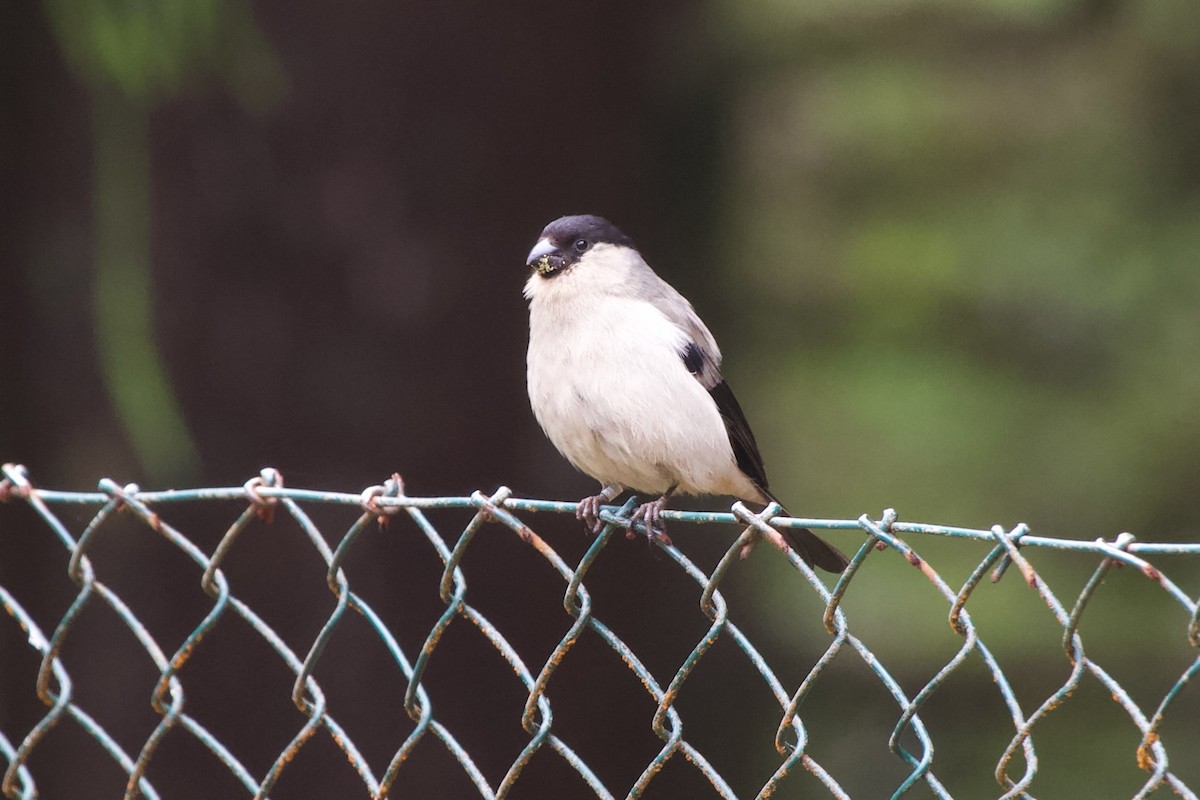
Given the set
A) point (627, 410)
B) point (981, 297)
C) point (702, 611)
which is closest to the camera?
point (702, 611)

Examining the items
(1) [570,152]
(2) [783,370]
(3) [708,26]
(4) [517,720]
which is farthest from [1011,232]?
(4) [517,720]

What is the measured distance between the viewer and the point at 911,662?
21.9ft

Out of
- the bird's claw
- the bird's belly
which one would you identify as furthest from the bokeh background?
the bird's claw

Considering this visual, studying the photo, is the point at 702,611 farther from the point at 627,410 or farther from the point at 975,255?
the point at 975,255

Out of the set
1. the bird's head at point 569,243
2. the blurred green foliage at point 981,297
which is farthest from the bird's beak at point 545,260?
the blurred green foliage at point 981,297

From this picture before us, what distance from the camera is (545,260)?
378cm

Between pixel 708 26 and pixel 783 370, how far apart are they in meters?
2.16

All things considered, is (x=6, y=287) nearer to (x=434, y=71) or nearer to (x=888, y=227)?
(x=434, y=71)

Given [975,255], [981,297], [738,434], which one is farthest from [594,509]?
[975,255]

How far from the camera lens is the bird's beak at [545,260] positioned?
378 cm

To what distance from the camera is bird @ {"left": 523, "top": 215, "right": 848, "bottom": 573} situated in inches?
132

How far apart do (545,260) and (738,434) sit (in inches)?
29.2

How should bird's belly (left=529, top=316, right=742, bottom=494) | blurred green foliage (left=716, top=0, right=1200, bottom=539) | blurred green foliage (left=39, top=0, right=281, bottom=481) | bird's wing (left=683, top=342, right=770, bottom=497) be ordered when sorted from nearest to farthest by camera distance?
1. bird's belly (left=529, top=316, right=742, bottom=494)
2. blurred green foliage (left=39, top=0, right=281, bottom=481)
3. bird's wing (left=683, top=342, right=770, bottom=497)
4. blurred green foliage (left=716, top=0, right=1200, bottom=539)

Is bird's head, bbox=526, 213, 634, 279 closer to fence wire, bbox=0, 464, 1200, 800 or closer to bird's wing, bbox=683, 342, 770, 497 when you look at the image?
bird's wing, bbox=683, 342, 770, 497
